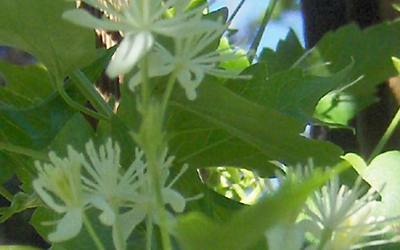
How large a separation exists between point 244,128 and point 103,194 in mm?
89

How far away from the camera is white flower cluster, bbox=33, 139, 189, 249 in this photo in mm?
268

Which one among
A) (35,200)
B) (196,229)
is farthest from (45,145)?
(196,229)

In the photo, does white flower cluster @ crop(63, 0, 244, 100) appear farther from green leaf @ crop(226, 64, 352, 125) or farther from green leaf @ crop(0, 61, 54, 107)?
green leaf @ crop(0, 61, 54, 107)

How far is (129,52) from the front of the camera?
0.24 metres

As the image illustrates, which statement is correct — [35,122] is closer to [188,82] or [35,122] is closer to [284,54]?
[188,82]

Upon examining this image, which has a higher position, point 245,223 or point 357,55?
point 245,223

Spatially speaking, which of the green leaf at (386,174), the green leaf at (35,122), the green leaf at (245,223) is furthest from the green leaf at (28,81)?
the green leaf at (245,223)

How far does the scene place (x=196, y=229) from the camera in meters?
0.19

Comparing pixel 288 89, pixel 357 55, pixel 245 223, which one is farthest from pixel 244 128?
pixel 357 55

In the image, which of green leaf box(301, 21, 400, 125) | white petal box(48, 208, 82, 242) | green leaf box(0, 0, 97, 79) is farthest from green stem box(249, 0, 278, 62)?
white petal box(48, 208, 82, 242)

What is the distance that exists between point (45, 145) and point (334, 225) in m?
0.21

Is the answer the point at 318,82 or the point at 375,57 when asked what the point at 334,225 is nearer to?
the point at 318,82

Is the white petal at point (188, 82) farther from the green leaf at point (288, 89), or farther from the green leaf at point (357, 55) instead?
the green leaf at point (357, 55)

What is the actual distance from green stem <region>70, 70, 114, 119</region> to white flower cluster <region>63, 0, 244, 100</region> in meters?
0.10
